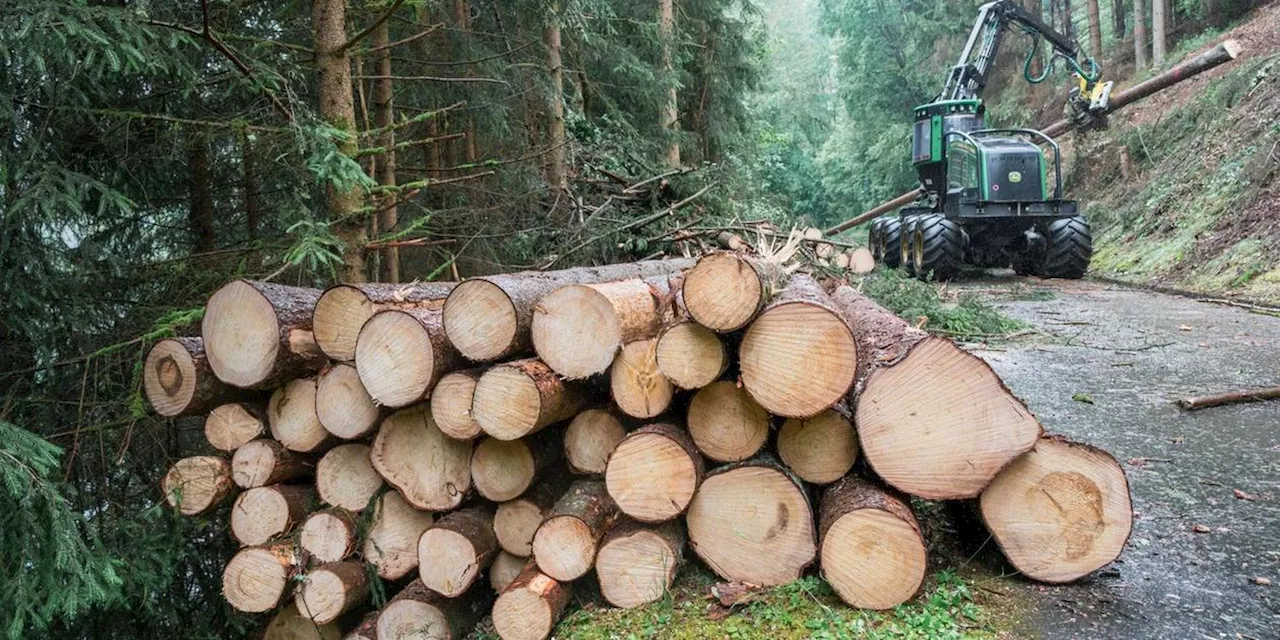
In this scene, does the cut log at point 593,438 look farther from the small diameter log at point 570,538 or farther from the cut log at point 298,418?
the cut log at point 298,418

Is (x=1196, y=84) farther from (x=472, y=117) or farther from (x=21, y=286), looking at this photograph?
(x=21, y=286)

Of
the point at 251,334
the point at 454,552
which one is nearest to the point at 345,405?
the point at 251,334

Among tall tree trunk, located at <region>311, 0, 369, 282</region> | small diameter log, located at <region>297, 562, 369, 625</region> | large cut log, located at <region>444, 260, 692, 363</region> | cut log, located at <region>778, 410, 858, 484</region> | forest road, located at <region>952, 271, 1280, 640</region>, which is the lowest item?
small diameter log, located at <region>297, 562, 369, 625</region>

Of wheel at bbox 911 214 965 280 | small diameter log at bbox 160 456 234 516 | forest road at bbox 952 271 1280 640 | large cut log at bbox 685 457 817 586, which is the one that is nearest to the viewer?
forest road at bbox 952 271 1280 640

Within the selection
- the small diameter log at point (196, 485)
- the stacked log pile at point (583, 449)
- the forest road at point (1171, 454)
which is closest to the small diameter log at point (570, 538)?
the stacked log pile at point (583, 449)

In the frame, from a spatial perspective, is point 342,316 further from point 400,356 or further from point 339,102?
point 339,102

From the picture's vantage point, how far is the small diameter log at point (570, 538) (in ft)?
9.26

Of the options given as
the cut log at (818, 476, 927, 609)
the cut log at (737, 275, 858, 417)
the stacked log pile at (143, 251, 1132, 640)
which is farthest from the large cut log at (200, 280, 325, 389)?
the cut log at (818, 476, 927, 609)

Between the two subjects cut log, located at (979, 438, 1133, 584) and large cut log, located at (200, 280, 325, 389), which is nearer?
cut log, located at (979, 438, 1133, 584)

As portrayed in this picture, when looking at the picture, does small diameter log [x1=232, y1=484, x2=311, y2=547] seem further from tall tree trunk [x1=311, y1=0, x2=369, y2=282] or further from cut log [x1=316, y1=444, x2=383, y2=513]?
tall tree trunk [x1=311, y1=0, x2=369, y2=282]

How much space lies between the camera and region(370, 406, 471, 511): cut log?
313cm

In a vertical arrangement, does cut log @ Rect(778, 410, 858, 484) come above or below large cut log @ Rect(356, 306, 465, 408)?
below

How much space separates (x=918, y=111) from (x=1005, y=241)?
2.79 meters

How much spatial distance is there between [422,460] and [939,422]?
2075 mm
